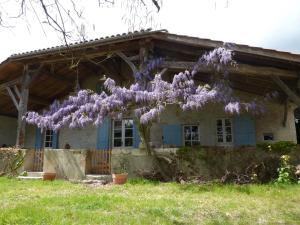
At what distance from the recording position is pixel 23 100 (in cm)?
1020

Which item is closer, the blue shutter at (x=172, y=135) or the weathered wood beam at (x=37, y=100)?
the blue shutter at (x=172, y=135)

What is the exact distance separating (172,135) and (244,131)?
92.2 inches

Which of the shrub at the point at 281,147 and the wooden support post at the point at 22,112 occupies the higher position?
the wooden support post at the point at 22,112

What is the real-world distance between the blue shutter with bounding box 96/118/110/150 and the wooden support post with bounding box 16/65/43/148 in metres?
2.65

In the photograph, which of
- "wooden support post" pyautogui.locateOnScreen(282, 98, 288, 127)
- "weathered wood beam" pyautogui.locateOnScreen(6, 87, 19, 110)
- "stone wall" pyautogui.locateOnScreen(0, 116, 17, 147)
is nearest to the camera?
"wooden support post" pyautogui.locateOnScreen(282, 98, 288, 127)

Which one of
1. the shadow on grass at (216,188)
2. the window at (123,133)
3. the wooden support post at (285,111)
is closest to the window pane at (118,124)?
the window at (123,133)

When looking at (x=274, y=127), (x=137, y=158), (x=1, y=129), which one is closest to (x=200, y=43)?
(x=137, y=158)

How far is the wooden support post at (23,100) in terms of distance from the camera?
984 centimetres

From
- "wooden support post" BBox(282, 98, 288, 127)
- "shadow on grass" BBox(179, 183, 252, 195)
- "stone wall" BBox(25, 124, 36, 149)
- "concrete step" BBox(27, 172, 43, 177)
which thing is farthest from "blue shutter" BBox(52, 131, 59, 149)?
"wooden support post" BBox(282, 98, 288, 127)

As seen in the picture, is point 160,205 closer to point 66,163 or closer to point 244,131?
point 66,163

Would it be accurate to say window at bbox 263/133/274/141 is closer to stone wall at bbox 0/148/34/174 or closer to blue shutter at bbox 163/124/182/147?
blue shutter at bbox 163/124/182/147

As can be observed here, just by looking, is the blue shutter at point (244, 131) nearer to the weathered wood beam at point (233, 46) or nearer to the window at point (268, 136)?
the window at point (268, 136)

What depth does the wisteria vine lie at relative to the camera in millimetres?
7680

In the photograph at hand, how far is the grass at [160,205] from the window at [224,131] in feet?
12.0
